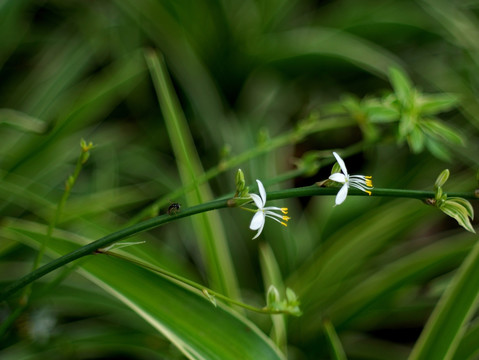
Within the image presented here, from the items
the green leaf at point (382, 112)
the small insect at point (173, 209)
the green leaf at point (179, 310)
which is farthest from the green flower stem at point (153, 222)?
the green leaf at point (382, 112)

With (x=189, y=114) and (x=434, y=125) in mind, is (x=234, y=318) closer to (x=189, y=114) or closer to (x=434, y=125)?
(x=434, y=125)

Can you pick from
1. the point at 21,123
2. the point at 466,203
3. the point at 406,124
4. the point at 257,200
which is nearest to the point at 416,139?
the point at 406,124

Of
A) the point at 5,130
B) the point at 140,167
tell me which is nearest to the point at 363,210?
the point at 140,167

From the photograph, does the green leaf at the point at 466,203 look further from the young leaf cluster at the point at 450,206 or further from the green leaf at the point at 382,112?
the green leaf at the point at 382,112

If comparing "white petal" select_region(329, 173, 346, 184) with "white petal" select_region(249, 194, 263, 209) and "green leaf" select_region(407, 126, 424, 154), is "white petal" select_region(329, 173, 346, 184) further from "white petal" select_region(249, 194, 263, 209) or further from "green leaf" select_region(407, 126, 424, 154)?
"green leaf" select_region(407, 126, 424, 154)

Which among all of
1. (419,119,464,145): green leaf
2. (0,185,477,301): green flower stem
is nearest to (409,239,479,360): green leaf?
(419,119,464,145): green leaf

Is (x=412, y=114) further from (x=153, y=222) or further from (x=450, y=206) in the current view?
(x=153, y=222)

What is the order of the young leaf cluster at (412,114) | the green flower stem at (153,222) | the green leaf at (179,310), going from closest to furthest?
the green flower stem at (153,222) < the green leaf at (179,310) < the young leaf cluster at (412,114)

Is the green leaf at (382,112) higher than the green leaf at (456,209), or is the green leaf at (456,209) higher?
the green leaf at (382,112)
